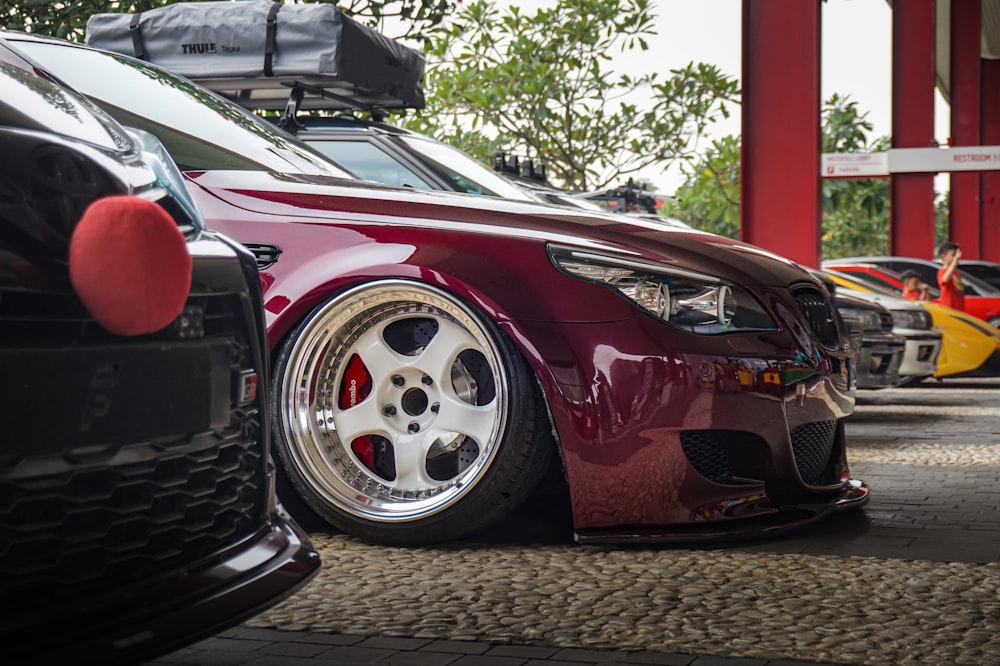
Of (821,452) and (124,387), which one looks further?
(821,452)

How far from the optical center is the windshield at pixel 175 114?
4.25 meters

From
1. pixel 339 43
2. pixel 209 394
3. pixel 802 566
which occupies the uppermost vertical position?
pixel 339 43

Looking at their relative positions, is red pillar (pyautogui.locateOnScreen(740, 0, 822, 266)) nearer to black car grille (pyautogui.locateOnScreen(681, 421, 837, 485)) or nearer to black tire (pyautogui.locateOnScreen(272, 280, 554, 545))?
black car grille (pyautogui.locateOnScreen(681, 421, 837, 485))

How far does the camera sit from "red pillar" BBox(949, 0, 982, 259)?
28.3 metres

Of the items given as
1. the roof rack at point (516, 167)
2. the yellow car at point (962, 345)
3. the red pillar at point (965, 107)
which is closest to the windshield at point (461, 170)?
the roof rack at point (516, 167)

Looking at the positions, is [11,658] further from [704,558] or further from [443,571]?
[704,558]

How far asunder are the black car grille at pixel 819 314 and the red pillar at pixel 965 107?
2468 cm

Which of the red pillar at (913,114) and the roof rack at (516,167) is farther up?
the red pillar at (913,114)

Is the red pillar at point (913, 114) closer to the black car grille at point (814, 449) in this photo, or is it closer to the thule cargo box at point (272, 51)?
the thule cargo box at point (272, 51)

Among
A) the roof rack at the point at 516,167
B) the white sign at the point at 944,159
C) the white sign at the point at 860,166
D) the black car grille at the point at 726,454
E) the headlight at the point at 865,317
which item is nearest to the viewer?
the black car grille at the point at 726,454

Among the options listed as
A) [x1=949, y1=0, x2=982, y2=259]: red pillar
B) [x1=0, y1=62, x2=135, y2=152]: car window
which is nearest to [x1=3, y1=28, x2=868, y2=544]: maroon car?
[x1=0, y1=62, x2=135, y2=152]: car window

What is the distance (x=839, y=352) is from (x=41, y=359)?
313 centimetres

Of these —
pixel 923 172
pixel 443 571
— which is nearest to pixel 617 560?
pixel 443 571

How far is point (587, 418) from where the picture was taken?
378 cm
